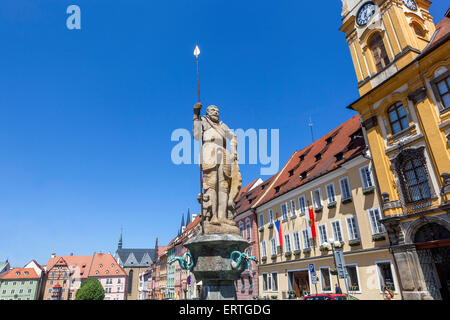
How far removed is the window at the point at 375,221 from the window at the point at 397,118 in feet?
17.6

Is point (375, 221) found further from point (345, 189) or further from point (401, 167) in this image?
point (401, 167)

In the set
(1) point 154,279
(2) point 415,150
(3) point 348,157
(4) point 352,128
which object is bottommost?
(1) point 154,279

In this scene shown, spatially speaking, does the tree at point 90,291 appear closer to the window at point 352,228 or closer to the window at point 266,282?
the window at point 266,282

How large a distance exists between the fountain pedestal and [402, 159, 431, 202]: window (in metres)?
15.3

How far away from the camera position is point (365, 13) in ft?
73.1

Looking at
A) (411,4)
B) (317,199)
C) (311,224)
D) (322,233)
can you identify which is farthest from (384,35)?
(322,233)

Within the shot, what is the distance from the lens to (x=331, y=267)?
20.6 meters

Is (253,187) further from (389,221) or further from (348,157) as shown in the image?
(389,221)

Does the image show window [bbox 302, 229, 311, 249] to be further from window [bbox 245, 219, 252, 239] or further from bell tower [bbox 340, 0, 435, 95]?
bell tower [bbox 340, 0, 435, 95]

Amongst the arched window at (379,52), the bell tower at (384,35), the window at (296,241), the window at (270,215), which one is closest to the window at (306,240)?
the window at (296,241)

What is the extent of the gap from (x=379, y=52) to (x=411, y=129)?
285 inches

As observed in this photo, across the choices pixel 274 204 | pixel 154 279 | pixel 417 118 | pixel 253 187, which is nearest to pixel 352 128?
pixel 417 118

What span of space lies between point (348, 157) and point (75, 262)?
8425 centimetres

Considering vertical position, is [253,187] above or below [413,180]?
above
